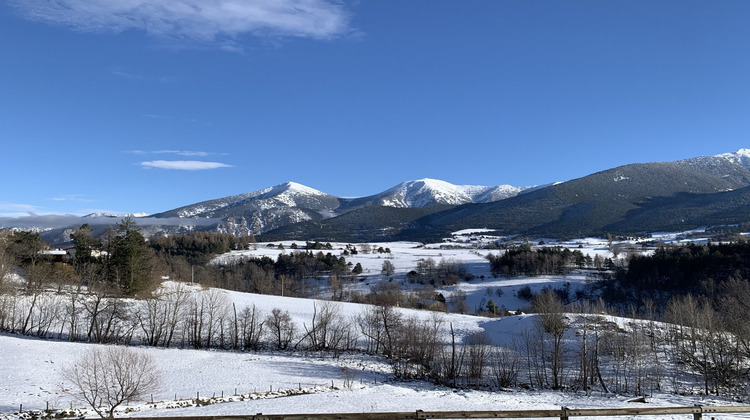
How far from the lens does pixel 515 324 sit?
66000 mm

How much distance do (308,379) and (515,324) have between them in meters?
34.7

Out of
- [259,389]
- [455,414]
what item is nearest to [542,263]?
[259,389]

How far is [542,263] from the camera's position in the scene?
14300 centimetres

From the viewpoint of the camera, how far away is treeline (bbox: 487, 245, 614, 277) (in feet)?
464

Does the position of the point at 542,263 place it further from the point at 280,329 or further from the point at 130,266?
the point at 130,266

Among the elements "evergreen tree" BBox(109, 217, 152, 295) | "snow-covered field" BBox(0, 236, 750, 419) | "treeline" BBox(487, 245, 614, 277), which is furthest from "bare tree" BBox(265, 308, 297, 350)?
"treeline" BBox(487, 245, 614, 277)

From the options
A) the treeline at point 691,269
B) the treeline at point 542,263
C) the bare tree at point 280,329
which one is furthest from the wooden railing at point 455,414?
the treeline at point 542,263

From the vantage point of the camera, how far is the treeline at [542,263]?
464 ft

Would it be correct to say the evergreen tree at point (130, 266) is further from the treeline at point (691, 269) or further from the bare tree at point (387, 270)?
the bare tree at point (387, 270)

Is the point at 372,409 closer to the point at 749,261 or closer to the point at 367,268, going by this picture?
the point at 749,261

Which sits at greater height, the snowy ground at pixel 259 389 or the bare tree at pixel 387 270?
the bare tree at pixel 387 270

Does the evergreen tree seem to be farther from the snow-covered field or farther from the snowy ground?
the snowy ground

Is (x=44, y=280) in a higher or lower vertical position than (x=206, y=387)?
higher

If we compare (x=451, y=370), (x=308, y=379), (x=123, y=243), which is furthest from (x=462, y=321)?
(x=123, y=243)
